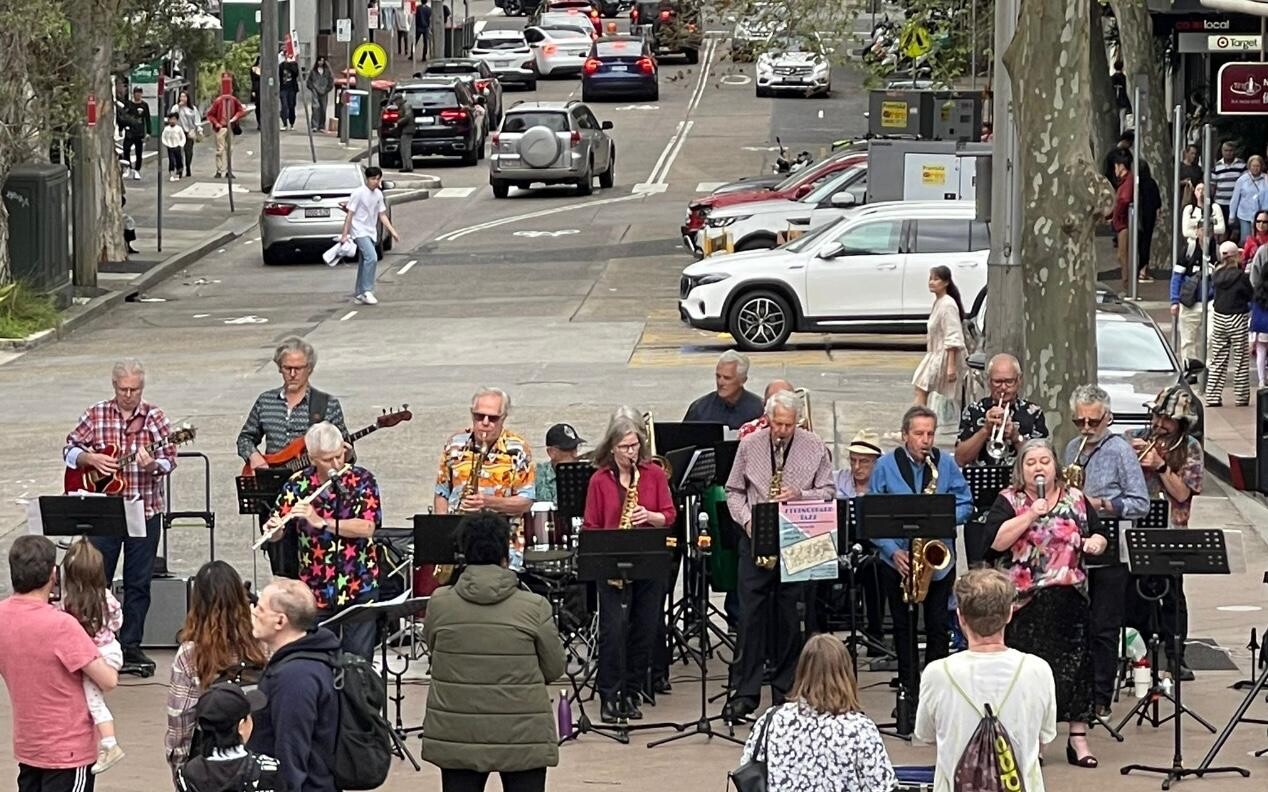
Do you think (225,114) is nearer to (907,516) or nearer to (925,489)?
(925,489)

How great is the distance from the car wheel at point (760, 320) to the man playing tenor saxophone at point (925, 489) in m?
14.4

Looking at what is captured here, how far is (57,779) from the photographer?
8.84m

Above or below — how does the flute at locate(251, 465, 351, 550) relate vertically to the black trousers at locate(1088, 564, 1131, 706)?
above

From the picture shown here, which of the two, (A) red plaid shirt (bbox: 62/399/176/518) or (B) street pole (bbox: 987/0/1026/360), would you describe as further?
(B) street pole (bbox: 987/0/1026/360)

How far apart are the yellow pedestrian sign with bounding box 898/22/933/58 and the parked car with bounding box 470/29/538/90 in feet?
91.7

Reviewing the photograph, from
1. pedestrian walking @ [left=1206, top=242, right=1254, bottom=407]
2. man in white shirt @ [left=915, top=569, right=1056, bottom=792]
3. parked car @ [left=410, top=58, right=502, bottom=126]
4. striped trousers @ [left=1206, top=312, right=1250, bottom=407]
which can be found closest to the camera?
man in white shirt @ [left=915, top=569, right=1056, bottom=792]

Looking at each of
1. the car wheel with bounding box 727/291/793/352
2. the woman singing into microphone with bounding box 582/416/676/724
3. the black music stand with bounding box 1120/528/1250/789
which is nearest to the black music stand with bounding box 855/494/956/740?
the black music stand with bounding box 1120/528/1250/789

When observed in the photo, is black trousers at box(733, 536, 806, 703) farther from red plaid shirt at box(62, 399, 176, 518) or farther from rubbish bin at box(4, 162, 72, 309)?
rubbish bin at box(4, 162, 72, 309)

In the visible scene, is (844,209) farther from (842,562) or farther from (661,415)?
(842,562)

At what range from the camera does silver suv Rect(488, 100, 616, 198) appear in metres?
42.6

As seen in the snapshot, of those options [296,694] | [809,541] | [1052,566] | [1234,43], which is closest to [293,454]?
[809,541]

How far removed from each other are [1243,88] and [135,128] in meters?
27.3

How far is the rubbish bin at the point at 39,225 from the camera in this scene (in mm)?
29703

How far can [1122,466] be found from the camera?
11.8 meters
